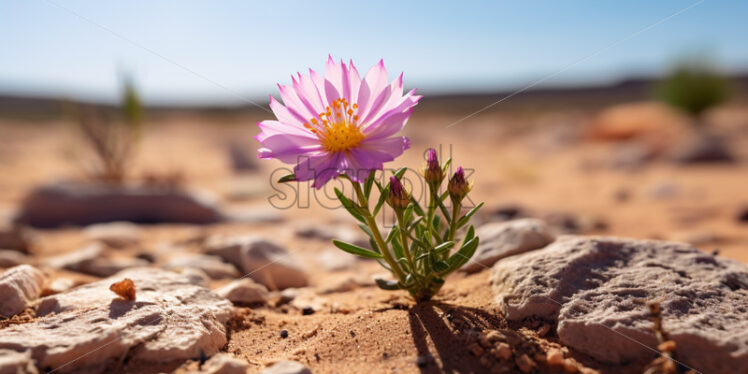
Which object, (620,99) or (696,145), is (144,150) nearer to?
(696,145)

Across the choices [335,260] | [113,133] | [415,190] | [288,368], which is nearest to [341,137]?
[288,368]

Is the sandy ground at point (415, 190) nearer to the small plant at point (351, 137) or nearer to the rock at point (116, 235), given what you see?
the rock at point (116, 235)

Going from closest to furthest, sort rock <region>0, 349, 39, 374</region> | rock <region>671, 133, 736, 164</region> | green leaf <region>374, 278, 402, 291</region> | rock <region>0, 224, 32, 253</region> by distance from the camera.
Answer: rock <region>0, 349, 39, 374</region> < green leaf <region>374, 278, 402, 291</region> < rock <region>0, 224, 32, 253</region> < rock <region>671, 133, 736, 164</region>

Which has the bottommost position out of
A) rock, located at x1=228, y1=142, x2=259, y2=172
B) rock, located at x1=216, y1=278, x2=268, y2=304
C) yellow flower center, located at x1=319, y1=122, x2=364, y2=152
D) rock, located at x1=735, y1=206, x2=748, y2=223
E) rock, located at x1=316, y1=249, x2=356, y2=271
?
rock, located at x1=735, y1=206, x2=748, y2=223

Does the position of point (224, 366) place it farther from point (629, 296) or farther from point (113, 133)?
point (113, 133)

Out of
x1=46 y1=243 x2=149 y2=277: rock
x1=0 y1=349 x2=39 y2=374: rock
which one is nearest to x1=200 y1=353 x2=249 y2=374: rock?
x1=0 y1=349 x2=39 y2=374: rock

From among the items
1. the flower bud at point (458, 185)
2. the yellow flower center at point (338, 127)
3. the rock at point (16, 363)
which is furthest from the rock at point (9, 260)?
the flower bud at point (458, 185)

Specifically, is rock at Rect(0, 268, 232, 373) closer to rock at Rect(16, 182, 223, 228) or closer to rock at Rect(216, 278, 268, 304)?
rock at Rect(216, 278, 268, 304)

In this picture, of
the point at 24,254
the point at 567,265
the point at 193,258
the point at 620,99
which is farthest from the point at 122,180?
the point at 620,99
